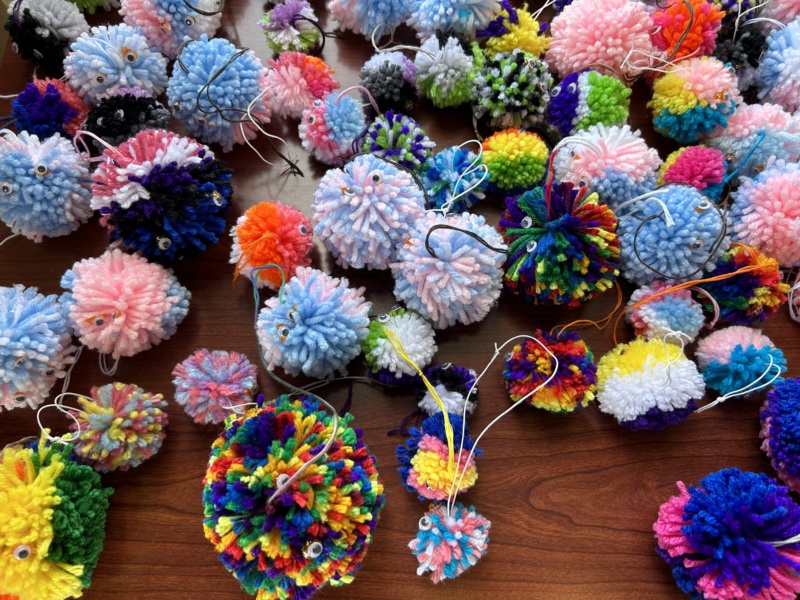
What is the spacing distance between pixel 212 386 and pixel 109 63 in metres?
0.51

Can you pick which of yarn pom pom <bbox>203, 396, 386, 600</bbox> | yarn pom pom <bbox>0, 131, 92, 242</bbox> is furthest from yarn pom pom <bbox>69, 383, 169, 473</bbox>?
yarn pom pom <bbox>0, 131, 92, 242</bbox>

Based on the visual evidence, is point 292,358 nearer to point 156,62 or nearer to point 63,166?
point 63,166

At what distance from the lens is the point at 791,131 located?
808 mm

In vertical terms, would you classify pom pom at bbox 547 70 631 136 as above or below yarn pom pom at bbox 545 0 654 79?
below

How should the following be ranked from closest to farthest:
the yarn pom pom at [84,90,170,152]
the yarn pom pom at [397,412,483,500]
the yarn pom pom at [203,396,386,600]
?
the yarn pom pom at [203,396,386,600] < the yarn pom pom at [397,412,483,500] < the yarn pom pom at [84,90,170,152]

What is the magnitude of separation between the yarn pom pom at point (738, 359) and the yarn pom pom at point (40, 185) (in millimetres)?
914

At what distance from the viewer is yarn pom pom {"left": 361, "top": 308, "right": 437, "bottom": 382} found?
26.9 inches

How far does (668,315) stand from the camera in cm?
72

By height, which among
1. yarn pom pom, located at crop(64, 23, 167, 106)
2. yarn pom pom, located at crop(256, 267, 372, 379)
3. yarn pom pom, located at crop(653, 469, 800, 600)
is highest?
yarn pom pom, located at crop(64, 23, 167, 106)

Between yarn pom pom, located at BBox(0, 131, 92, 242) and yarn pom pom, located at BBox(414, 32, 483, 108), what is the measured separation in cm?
52

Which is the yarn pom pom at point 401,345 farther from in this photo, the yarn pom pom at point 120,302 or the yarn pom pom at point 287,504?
the yarn pom pom at point 120,302

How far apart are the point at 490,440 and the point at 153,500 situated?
45 centimetres

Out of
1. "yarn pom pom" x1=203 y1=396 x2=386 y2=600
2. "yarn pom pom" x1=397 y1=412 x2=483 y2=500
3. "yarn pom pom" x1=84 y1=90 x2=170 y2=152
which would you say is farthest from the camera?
"yarn pom pom" x1=84 y1=90 x2=170 y2=152

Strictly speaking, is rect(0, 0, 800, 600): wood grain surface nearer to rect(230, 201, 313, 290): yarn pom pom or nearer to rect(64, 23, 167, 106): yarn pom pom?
rect(230, 201, 313, 290): yarn pom pom
